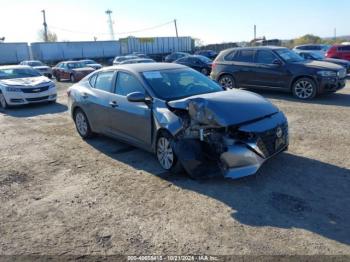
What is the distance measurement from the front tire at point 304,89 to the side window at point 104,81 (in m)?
6.82

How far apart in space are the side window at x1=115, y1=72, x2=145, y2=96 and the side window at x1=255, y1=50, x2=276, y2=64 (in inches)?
274

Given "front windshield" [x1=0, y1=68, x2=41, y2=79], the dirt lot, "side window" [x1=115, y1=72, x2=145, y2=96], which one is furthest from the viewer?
"front windshield" [x1=0, y1=68, x2=41, y2=79]

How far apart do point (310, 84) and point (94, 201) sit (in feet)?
27.9

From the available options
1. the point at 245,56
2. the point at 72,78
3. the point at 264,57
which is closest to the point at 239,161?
the point at 264,57

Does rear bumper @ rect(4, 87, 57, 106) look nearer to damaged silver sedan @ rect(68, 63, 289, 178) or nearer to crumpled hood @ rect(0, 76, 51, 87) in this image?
crumpled hood @ rect(0, 76, 51, 87)

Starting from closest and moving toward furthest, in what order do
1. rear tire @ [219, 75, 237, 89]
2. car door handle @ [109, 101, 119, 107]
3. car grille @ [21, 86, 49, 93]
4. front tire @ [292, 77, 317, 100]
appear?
car door handle @ [109, 101, 119, 107] < front tire @ [292, 77, 317, 100] < car grille @ [21, 86, 49, 93] < rear tire @ [219, 75, 237, 89]

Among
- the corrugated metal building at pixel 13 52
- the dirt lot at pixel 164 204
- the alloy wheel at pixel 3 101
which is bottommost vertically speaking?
the dirt lot at pixel 164 204

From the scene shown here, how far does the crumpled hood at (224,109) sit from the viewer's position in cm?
465

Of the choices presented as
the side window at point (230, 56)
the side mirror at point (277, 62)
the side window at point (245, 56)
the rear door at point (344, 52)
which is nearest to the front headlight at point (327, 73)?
the side mirror at point (277, 62)

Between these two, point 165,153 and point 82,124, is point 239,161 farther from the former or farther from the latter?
point 82,124

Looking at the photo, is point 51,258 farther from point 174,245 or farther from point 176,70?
point 176,70

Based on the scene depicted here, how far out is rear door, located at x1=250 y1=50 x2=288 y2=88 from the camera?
11294 millimetres

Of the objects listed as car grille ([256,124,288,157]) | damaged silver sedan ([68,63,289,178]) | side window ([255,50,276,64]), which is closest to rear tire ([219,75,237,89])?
side window ([255,50,276,64])

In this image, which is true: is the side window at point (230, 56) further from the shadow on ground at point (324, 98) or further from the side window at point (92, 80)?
the side window at point (92, 80)
